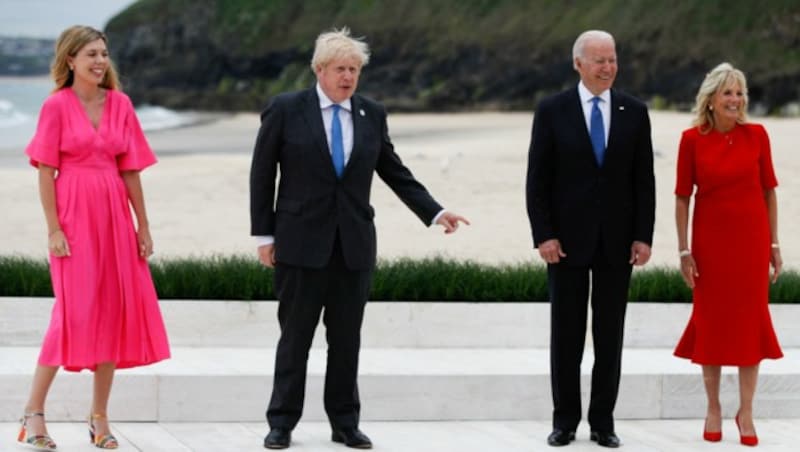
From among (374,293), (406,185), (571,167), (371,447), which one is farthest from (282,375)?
(374,293)

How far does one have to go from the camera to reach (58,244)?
6.12 m

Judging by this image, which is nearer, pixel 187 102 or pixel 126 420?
pixel 126 420

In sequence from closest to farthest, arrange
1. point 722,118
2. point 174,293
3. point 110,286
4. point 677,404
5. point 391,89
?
point 110,286
point 722,118
point 677,404
point 174,293
point 391,89

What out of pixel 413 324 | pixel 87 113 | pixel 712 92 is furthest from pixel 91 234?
pixel 712 92

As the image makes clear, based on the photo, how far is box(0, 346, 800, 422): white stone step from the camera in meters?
6.72

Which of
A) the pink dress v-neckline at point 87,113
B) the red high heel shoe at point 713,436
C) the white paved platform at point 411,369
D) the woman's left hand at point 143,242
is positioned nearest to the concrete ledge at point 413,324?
the white paved platform at point 411,369

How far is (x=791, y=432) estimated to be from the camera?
22.7ft

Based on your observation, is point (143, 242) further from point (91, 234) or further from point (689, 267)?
point (689, 267)

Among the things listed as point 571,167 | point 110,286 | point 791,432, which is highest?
point 571,167

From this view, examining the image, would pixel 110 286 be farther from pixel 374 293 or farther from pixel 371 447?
pixel 374 293

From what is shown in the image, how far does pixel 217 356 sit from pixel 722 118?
260cm

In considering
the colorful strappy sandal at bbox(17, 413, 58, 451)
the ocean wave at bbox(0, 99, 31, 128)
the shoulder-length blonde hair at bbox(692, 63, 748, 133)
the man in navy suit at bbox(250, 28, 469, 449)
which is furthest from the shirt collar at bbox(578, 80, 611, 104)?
the ocean wave at bbox(0, 99, 31, 128)

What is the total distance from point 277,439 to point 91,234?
1093 millimetres

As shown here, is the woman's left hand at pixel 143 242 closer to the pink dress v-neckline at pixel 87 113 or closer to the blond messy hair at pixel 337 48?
the pink dress v-neckline at pixel 87 113
